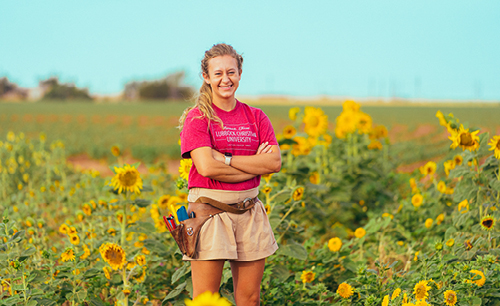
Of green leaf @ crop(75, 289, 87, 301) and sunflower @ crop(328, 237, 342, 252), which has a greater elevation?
sunflower @ crop(328, 237, 342, 252)

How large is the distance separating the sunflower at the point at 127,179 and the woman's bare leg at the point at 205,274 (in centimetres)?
99

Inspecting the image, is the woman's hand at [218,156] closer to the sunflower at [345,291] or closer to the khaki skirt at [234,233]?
the khaki skirt at [234,233]

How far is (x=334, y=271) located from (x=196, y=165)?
1775 mm

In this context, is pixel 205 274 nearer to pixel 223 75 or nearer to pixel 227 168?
pixel 227 168

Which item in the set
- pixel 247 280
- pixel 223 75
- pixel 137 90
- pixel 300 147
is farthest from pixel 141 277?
pixel 137 90

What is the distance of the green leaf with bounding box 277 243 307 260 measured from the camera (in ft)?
9.97

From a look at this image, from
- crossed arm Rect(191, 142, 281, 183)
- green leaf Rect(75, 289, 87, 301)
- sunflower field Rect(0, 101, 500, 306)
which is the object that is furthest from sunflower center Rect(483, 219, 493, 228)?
green leaf Rect(75, 289, 87, 301)

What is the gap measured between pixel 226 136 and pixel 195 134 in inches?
6.2

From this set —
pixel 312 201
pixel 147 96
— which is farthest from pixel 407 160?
pixel 147 96

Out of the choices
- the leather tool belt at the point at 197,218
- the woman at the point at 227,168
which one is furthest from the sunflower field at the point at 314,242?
the leather tool belt at the point at 197,218

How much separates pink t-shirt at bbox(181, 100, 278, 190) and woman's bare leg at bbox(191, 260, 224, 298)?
37cm

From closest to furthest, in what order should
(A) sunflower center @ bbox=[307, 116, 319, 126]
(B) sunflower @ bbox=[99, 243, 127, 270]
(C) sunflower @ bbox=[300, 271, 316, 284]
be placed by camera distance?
(B) sunflower @ bbox=[99, 243, 127, 270]
(C) sunflower @ bbox=[300, 271, 316, 284]
(A) sunflower center @ bbox=[307, 116, 319, 126]

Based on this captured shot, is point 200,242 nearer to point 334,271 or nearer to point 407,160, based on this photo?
point 334,271

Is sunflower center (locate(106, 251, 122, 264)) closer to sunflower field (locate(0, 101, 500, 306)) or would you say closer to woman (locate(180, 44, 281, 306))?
sunflower field (locate(0, 101, 500, 306))
